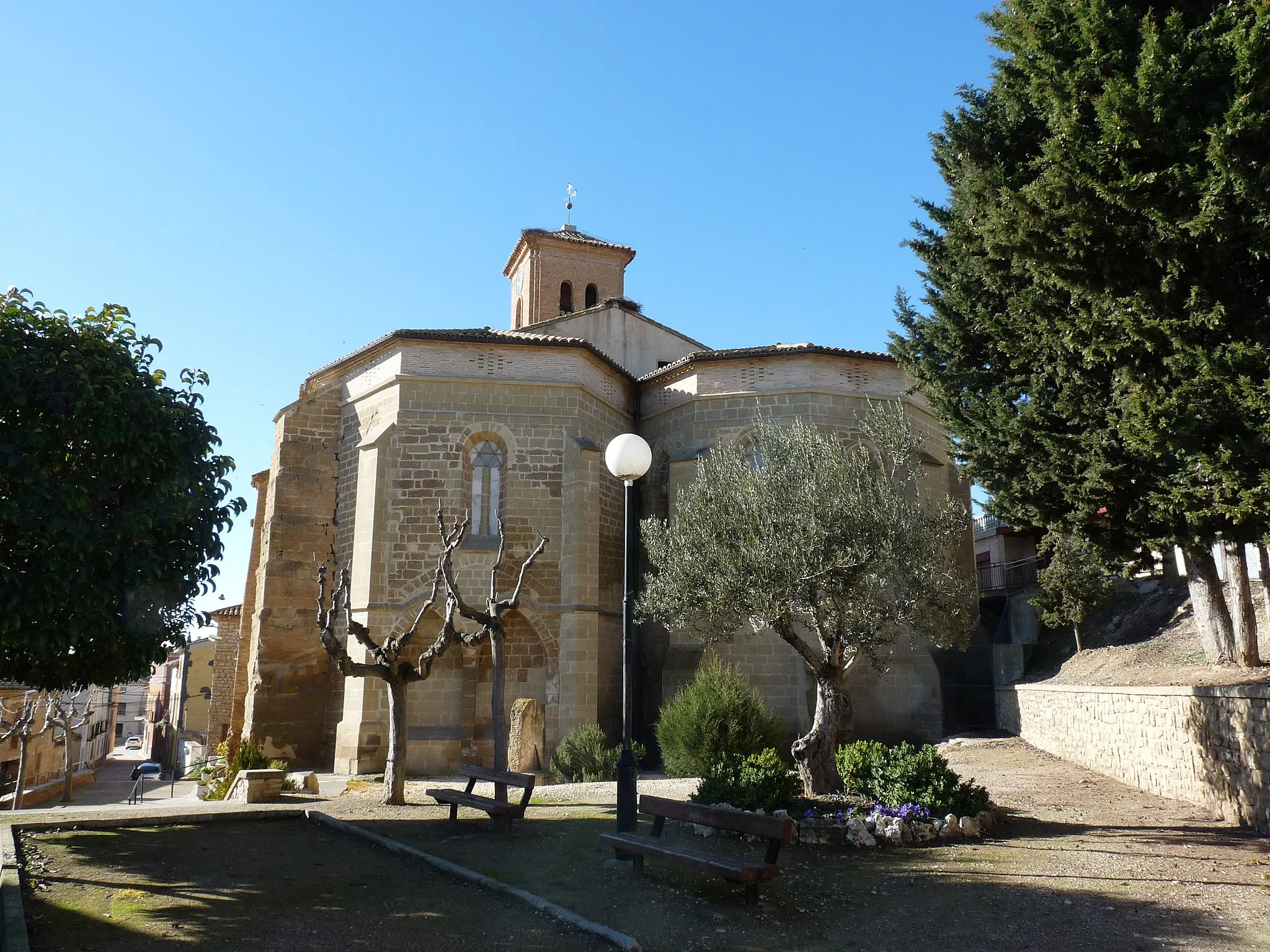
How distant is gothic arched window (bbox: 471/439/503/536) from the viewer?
17125 millimetres

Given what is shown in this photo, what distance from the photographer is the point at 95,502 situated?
788cm

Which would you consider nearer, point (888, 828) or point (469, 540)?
point (888, 828)

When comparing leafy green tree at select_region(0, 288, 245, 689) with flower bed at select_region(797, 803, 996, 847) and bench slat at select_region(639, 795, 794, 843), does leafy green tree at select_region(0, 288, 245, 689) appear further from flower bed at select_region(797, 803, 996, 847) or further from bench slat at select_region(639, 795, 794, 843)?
flower bed at select_region(797, 803, 996, 847)

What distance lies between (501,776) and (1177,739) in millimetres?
7886

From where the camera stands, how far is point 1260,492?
7.11 m

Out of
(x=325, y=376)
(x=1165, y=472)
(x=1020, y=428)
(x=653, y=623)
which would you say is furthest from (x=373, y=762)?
(x=1165, y=472)

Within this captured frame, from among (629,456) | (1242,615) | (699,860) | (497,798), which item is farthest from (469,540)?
(1242,615)

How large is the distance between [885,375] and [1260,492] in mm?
11397

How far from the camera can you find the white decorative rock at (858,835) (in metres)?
8.40

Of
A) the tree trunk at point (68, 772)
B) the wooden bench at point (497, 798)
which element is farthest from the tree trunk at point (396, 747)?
the tree trunk at point (68, 772)

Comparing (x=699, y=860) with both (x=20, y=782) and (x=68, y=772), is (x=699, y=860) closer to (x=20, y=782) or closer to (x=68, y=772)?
(x=20, y=782)

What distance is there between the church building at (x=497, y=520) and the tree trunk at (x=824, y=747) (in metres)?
6.32

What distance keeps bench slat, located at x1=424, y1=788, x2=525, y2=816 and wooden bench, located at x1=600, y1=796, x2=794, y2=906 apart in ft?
5.32

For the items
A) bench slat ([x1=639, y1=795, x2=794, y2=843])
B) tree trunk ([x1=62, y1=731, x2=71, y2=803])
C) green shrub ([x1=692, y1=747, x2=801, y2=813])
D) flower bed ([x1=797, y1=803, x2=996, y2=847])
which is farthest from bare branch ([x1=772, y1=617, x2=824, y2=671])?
tree trunk ([x1=62, y1=731, x2=71, y2=803])
